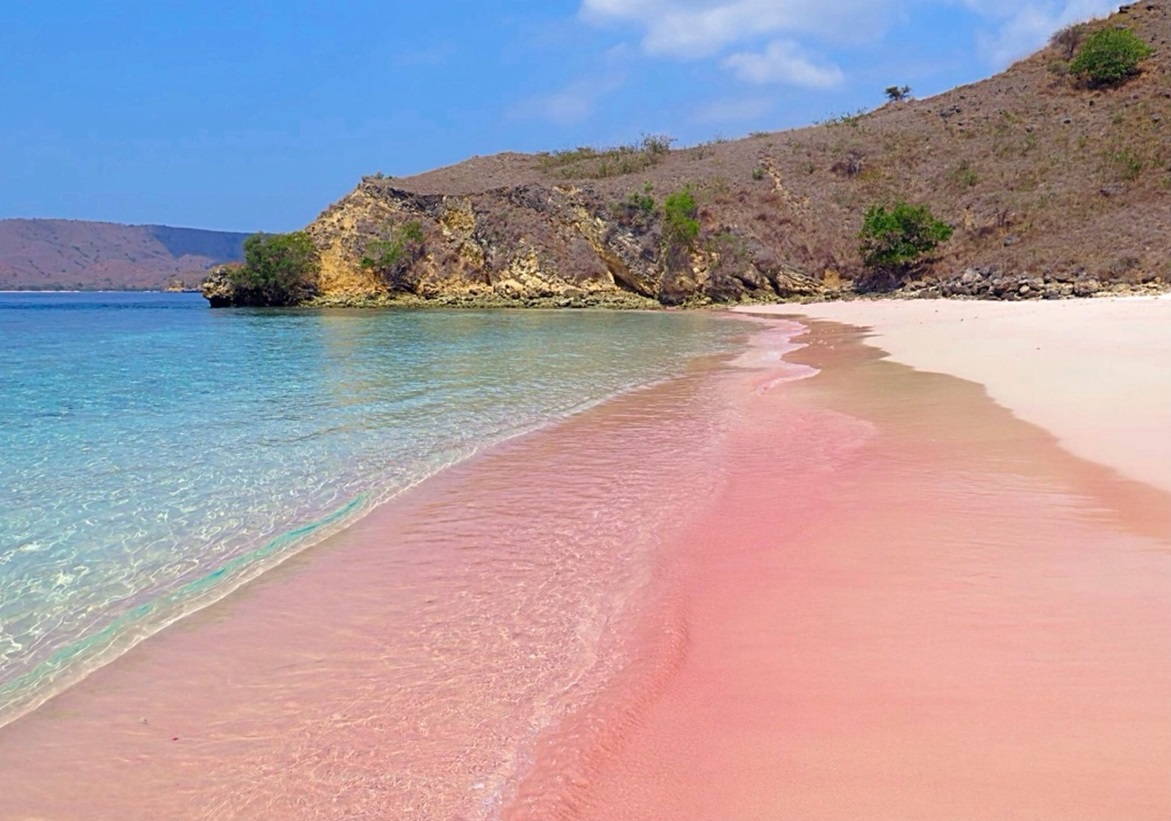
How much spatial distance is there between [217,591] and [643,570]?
2583 millimetres

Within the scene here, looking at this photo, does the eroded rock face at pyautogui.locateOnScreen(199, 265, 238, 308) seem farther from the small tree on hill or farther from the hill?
the small tree on hill

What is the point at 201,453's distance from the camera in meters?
8.11

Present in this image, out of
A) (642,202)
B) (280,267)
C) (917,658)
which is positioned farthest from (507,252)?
(917,658)

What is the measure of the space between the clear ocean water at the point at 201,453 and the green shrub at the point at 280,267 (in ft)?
102

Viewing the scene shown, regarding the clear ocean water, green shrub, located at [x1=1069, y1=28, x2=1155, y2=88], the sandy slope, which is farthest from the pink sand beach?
green shrub, located at [x1=1069, y1=28, x2=1155, y2=88]

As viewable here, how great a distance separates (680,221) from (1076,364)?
116 feet

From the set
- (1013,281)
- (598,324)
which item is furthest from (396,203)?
(1013,281)

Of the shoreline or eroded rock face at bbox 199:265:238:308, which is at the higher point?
eroded rock face at bbox 199:265:238:308

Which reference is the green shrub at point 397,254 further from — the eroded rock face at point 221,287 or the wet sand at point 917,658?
the wet sand at point 917,658

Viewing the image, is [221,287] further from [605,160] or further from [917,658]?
[917,658]

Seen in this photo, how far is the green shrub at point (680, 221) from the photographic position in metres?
44.8

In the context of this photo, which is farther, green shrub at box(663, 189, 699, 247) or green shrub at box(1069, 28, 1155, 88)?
green shrub at box(1069, 28, 1155, 88)

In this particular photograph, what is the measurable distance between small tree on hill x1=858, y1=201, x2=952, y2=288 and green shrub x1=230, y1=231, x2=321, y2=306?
1404 inches

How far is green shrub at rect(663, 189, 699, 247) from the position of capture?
4475 cm
